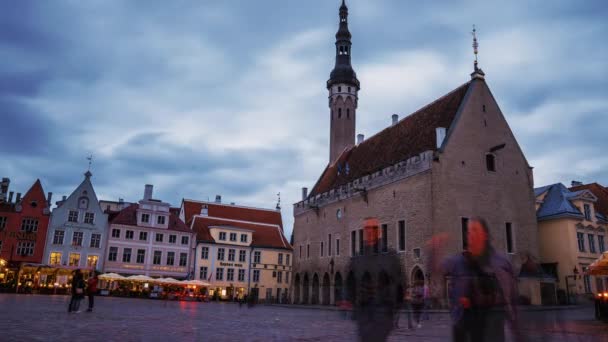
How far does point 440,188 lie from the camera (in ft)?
100

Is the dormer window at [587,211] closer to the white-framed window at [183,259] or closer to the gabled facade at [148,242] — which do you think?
the gabled facade at [148,242]

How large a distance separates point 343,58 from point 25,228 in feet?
111

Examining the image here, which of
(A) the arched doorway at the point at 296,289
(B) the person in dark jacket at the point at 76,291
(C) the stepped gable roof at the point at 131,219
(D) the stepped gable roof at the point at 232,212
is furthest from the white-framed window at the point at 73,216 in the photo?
(B) the person in dark jacket at the point at 76,291

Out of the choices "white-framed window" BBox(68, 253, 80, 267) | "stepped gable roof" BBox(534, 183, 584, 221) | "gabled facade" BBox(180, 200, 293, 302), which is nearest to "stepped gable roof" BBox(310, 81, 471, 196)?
"gabled facade" BBox(180, 200, 293, 302)

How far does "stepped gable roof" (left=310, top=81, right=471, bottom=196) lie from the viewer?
34125 millimetres

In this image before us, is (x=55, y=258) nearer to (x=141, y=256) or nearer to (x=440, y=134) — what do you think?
(x=141, y=256)

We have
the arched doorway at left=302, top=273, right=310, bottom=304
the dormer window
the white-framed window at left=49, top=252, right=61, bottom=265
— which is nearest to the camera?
the dormer window

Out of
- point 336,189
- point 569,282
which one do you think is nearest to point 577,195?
point 569,282

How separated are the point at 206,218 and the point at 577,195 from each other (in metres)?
35.3

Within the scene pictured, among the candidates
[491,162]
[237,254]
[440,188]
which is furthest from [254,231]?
[491,162]

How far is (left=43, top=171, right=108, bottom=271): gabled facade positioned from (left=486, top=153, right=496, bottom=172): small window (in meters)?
33.6

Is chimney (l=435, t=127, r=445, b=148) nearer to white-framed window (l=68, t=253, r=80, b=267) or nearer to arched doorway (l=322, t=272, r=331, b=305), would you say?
arched doorway (l=322, t=272, r=331, b=305)

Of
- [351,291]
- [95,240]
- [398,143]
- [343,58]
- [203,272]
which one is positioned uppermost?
[343,58]

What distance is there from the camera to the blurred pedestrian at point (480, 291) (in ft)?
15.3
